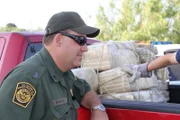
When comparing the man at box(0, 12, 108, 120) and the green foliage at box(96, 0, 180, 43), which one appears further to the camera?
the green foliage at box(96, 0, 180, 43)

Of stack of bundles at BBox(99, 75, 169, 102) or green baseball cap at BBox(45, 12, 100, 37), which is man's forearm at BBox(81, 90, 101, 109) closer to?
stack of bundles at BBox(99, 75, 169, 102)

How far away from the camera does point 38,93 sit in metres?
1.63

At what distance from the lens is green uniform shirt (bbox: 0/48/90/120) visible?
4.95 ft

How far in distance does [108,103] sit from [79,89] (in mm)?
225

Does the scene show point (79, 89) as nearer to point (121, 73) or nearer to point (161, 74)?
point (121, 73)

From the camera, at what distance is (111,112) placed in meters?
1.98

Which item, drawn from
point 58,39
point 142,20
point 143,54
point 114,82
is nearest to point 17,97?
point 58,39

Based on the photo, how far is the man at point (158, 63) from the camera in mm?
2057

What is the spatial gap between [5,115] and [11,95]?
0.10 metres

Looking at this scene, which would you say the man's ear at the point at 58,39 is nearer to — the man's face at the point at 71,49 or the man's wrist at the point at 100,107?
the man's face at the point at 71,49

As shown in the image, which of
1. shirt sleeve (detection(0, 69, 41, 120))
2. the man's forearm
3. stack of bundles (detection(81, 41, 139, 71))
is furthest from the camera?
stack of bundles (detection(81, 41, 139, 71))

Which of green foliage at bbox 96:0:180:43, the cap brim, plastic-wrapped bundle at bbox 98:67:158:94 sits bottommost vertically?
green foliage at bbox 96:0:180:43

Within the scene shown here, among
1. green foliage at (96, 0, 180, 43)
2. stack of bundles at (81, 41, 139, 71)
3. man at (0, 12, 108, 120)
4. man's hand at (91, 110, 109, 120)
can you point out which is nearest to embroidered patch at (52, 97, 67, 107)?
man at (0, 12, 108, 120)

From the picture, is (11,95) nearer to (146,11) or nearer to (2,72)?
(2,72)
